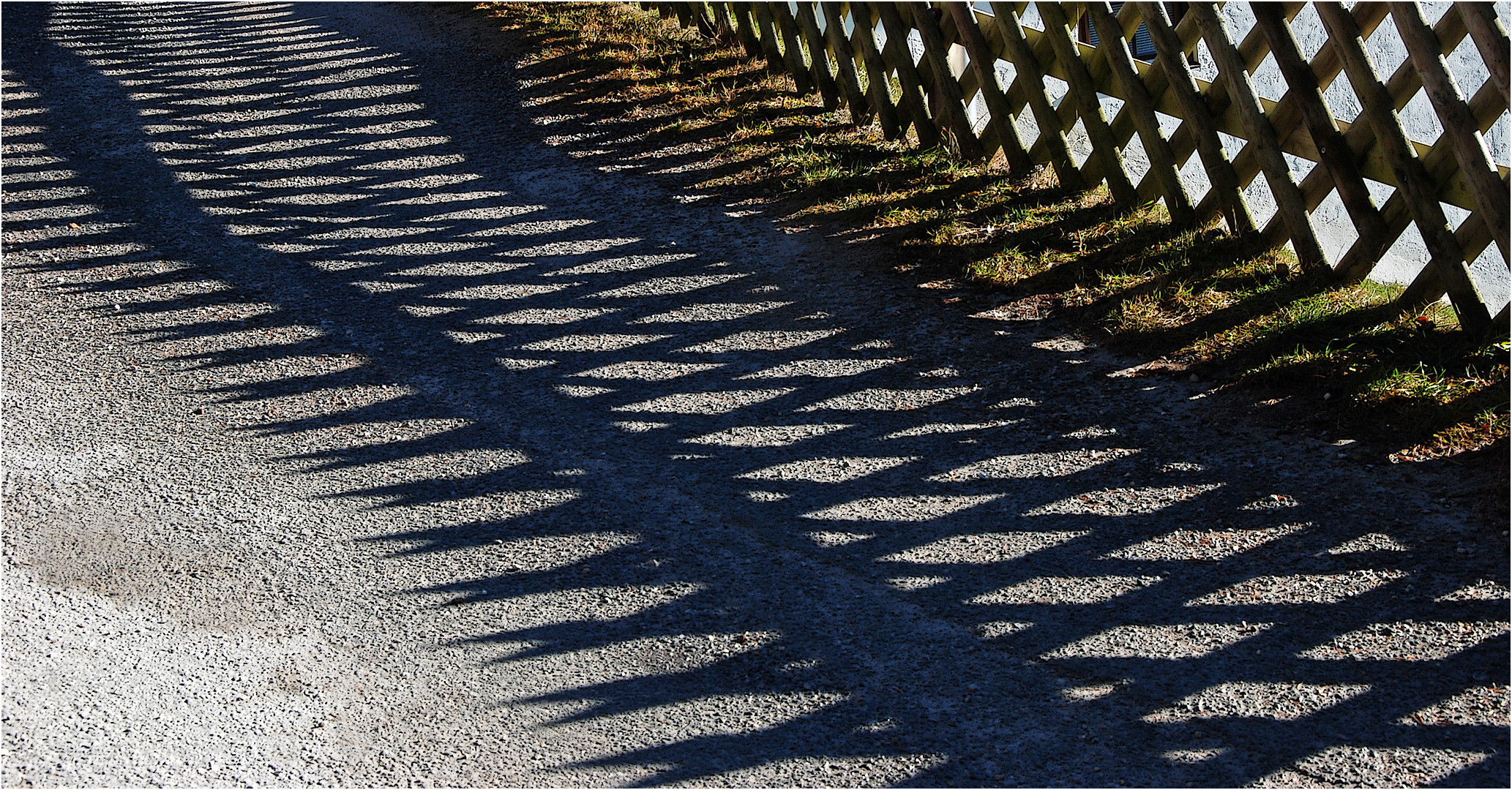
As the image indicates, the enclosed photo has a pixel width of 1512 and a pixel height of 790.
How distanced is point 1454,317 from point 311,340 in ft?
12.5

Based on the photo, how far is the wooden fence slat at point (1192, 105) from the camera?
13.9 ft

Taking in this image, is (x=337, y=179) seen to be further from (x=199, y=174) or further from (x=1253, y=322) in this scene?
(x=1253, y=322)

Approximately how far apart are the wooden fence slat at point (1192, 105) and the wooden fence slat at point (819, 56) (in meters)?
1.88

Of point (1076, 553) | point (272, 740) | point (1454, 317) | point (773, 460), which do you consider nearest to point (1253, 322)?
point (1454, 317)

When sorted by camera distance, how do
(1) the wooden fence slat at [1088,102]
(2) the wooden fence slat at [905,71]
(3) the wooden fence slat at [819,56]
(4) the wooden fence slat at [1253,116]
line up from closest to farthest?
(4) the wooden fence slat at [1253,116], (1) the wooden fence slat at [1088,102], (2) the wooden fence slat at [905,71], (3) the wooden fence slat at [819,56]

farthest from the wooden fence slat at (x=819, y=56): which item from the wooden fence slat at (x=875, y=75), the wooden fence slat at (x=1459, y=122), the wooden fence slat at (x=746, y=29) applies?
the wooden fence slat at (x=1459, y=122)

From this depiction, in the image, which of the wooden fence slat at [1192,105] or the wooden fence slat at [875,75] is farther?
the wooden fence slat at [875,75]

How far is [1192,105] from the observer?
4.23 meters

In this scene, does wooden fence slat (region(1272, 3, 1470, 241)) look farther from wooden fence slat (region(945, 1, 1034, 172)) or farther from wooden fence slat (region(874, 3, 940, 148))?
wooden fence slat (region(874, 3, 940, 148))

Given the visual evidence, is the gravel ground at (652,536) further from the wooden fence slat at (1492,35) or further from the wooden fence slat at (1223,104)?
the wooden fence slat at (1492,35)

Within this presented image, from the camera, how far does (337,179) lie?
5.38 meters

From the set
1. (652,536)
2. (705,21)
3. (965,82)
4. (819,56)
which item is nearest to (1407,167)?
(965,82)

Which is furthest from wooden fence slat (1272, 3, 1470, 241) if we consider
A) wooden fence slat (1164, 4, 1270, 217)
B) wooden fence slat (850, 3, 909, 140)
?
wooden fence slat (850, 3, 909, 140)

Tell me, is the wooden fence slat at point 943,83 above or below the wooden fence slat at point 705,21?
below
